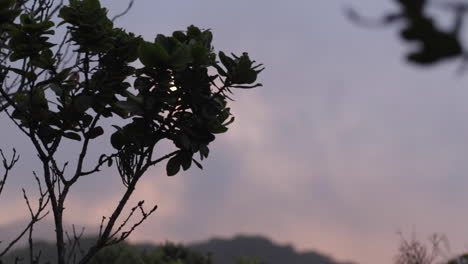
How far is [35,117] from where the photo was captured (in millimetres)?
5004

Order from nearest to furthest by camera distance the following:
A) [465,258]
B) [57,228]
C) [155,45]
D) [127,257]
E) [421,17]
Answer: [421,17] < [155,45] < [57,228] < [465,258] < [127,257]

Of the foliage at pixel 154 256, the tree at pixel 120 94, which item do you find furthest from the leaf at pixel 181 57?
the foliage at pixel 154 256

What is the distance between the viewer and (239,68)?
4.75m

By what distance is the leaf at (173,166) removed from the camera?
502cm

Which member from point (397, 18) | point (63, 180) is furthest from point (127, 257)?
point (397, 18)

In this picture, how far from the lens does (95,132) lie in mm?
5117

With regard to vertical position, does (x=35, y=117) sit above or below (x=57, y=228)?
above

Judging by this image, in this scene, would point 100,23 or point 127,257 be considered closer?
point 100,23

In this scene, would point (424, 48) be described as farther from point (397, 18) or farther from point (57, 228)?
point (57, 228)

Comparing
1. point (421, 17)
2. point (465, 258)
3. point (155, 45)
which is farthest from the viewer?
point (465, 258)

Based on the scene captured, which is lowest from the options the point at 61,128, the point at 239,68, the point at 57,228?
the point at 57,228

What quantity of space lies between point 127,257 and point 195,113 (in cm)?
549

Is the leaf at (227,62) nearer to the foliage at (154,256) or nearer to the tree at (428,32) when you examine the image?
the tree at (428,32)

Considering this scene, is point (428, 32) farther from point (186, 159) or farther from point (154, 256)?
point (154, 256)
